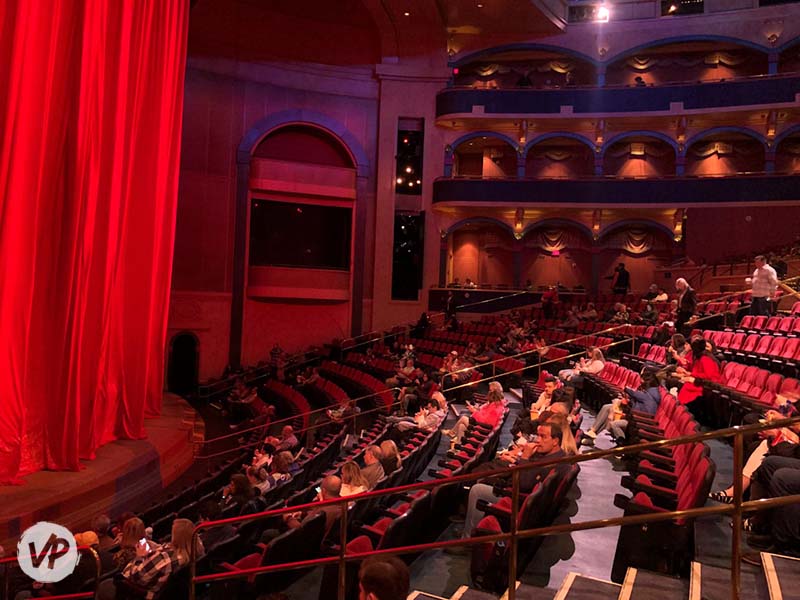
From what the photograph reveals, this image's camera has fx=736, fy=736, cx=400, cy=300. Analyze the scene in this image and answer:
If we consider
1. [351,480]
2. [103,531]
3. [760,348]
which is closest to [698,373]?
[760,348]

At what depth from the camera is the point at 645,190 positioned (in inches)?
658

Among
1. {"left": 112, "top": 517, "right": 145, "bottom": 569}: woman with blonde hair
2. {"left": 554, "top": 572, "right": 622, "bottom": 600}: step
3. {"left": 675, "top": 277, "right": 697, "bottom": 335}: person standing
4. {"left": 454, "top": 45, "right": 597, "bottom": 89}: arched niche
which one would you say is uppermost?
{"left": 454, "top": 45, "right": 597, "bottom": 89}: arched niche

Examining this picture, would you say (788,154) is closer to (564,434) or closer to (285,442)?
(285,442)

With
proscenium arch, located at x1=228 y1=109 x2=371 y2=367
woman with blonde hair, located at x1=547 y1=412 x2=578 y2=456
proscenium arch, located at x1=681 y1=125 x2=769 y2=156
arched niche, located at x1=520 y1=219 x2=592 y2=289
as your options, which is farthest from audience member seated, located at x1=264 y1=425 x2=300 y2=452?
proscenium arch, located at x1=681 y1=125 x2=769 y2=156

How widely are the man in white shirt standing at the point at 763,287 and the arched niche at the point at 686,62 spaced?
10510mm

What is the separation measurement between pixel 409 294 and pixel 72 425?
10.8 meters

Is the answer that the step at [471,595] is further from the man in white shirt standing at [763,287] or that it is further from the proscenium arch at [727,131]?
the proscenium arch at [727,131]

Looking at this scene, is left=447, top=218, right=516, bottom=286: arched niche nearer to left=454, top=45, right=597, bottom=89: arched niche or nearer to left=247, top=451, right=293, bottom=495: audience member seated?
left=454, top=45, right=597, bottom=89: arched niche

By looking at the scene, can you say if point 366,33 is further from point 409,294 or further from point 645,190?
point 645,190

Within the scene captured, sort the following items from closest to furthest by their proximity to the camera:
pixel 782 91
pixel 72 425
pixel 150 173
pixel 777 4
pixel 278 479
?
pixel 278 479 < pixel 72 425 < pixel 150 173 < pixel 782 91 < pixel 777 4

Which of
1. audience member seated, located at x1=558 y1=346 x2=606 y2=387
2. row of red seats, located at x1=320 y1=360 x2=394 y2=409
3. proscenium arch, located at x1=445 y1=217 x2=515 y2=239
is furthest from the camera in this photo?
proscenium arch, located at x1=445 y1=217 x2=515 y2=239

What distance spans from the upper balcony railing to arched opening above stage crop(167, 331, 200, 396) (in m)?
7.64

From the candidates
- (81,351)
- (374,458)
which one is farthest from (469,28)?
(374,458)

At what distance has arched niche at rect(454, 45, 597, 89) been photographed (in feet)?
60.5
